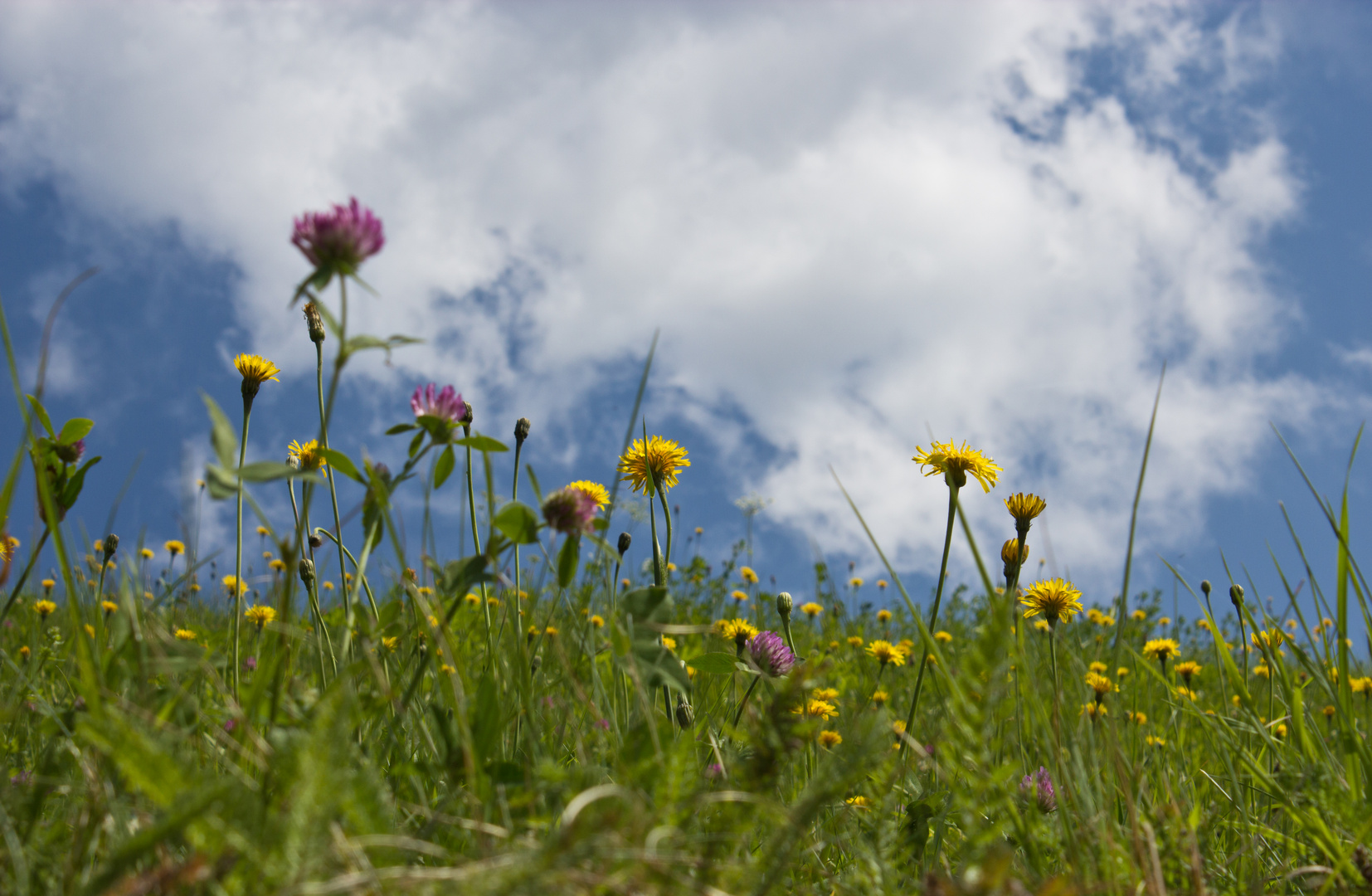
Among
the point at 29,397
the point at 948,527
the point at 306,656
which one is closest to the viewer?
the point at 29,397

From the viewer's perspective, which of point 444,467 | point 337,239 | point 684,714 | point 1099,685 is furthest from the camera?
point 1099,685

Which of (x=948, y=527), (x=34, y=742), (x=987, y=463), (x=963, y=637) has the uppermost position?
(x=963, y=637)

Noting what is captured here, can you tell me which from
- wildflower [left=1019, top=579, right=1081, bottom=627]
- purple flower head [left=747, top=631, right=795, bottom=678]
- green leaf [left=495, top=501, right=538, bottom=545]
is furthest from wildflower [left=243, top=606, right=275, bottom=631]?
wildflower [left=1019, top=579, right=1081, bottom=627]

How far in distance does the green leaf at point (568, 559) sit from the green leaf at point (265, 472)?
1.34 ft

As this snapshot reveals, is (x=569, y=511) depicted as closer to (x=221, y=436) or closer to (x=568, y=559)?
(x=568, y=559)

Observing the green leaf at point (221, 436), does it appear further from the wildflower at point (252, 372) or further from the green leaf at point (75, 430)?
the wildflower at point (252, 372)

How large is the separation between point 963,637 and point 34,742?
5656mm

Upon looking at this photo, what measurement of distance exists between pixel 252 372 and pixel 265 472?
1325 millimetres

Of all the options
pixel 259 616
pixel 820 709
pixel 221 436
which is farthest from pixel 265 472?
pixel 259 616

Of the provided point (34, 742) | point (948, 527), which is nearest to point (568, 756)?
point (948, 527)

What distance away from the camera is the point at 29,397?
148 centimetres

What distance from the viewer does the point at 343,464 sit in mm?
1223

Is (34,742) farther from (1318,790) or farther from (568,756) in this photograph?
(1318,790)

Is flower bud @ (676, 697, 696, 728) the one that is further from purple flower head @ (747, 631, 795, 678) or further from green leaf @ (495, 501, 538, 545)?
green leaf @ (495, 501, 538, 545)
